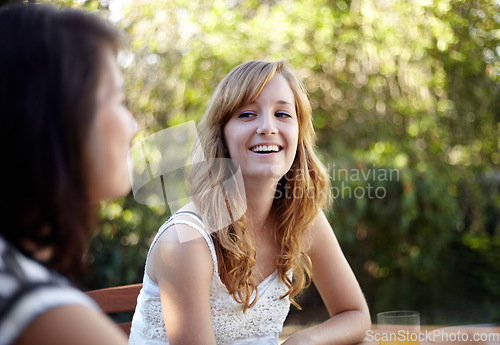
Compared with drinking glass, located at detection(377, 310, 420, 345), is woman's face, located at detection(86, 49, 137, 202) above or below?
above

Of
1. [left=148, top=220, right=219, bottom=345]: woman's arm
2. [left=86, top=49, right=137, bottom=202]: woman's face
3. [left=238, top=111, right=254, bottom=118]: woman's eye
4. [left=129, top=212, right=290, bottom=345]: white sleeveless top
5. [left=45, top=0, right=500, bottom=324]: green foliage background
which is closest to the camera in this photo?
[left=86, top=49, right=137, bottom=202]: woman's face

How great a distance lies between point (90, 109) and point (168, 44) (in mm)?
3751

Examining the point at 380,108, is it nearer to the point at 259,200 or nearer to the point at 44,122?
the point at 259,200

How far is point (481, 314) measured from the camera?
4664 millimetres

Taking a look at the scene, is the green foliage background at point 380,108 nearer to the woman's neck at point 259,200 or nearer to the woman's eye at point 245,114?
the woman's neck at point 259,200

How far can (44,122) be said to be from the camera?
0.67 metres

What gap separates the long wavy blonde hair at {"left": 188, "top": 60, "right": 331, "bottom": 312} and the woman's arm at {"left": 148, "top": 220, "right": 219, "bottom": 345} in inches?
4.5

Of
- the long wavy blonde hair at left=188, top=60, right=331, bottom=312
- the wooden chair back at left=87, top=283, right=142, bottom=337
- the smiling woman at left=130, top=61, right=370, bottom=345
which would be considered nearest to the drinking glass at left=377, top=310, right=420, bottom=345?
the smiling woman at left=130, top=61, right=370, bottom=345

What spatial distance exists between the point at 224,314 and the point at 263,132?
0.58 meters

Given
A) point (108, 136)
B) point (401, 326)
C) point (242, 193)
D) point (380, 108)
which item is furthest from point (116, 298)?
point (380, 108)

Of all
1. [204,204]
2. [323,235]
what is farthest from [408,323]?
[204,204]

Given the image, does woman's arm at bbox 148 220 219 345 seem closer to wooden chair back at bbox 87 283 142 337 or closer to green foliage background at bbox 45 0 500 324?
wooden chair back at bbox 87 283 142 337

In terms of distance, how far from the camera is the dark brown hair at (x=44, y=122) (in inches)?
26.4

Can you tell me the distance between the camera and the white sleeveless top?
1609 millimetres
